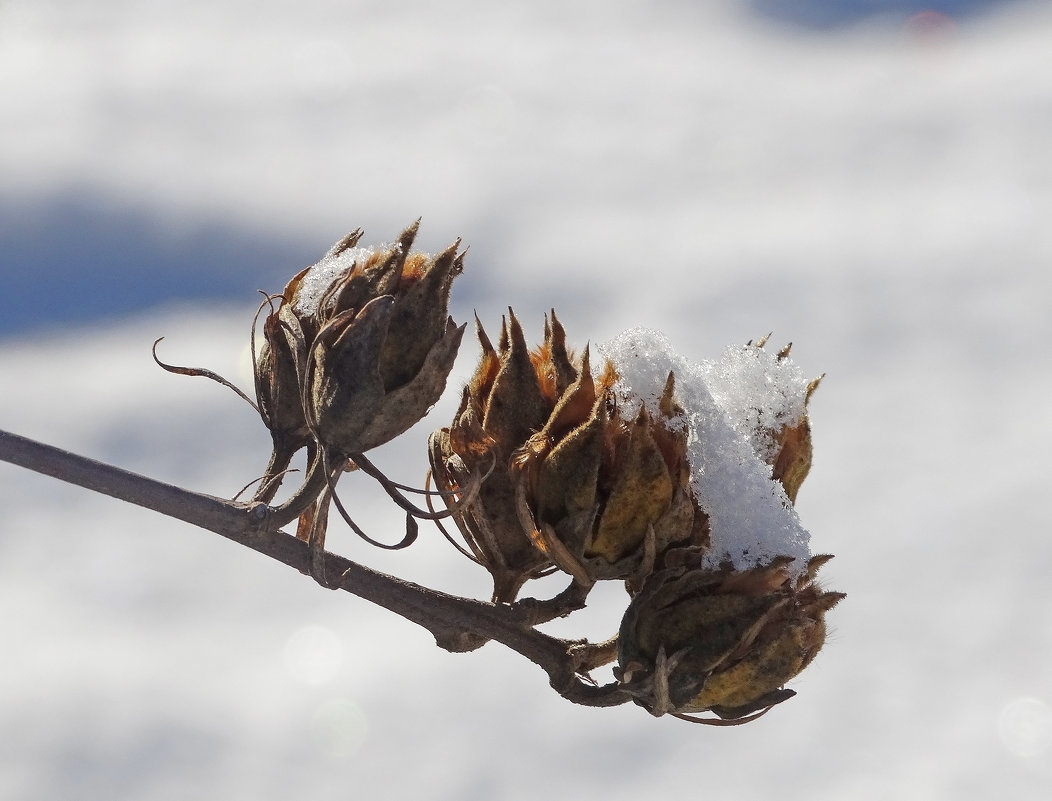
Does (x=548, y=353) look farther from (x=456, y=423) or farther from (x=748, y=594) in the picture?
(x=748, y=594)

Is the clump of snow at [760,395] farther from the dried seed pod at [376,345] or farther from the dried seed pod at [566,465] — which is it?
the dried seed pod at [376,345]

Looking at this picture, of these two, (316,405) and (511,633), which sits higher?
(316,405)

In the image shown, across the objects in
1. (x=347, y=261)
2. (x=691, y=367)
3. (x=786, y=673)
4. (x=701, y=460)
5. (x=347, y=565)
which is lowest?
(x=786, y=673)

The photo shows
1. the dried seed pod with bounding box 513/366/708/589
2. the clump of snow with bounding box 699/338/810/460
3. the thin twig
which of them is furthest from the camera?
the clump of snow with bounding box 699/338/810/460

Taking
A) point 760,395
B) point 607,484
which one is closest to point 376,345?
point 607,484

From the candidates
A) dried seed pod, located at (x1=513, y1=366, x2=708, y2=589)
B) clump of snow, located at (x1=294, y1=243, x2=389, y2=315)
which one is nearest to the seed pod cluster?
dried seed pod, located at (x1=513, y1=366, x2=708, y2=589)

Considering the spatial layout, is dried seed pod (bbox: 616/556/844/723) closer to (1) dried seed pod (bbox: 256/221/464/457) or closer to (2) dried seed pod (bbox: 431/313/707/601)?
(2) dried seed pod (bbox: 431/313/707/601)

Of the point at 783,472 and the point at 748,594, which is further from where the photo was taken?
the point at 783,472

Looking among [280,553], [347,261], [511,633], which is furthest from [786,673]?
[347,261]

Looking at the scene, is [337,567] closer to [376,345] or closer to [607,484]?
[376,345]
